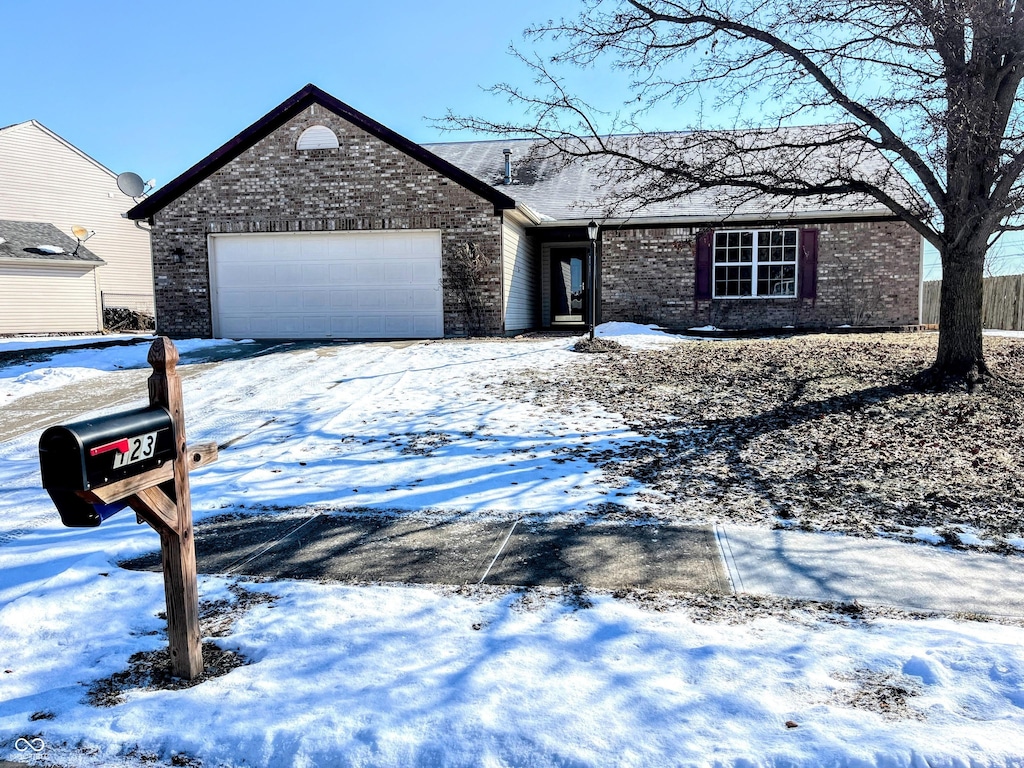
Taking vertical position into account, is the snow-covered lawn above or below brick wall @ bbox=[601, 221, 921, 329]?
below

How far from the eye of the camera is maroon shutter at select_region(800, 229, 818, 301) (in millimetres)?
16891

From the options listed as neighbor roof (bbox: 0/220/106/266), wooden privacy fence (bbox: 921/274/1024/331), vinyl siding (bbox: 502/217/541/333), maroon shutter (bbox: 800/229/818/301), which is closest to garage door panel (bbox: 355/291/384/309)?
vinyl siding (bbox: 502/217/541/333)

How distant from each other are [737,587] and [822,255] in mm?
15274

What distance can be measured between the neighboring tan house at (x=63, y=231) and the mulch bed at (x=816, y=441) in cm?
1932

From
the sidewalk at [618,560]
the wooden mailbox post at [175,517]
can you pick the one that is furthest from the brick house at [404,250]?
the wooden mailbox post at [175,517]

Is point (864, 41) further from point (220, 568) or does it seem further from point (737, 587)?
point (220, 568)

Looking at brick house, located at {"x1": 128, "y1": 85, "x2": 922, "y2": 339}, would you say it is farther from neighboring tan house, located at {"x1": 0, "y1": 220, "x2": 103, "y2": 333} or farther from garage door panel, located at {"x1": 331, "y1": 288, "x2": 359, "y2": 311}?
neighboring tan house, located at {"x1": 0, "y1": 220, "x2": 103, "y2": 333}

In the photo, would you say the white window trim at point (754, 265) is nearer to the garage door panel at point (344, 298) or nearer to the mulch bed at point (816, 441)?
the mulch bed at point (816, 441)

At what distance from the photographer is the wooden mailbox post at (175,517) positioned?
8.61 feet

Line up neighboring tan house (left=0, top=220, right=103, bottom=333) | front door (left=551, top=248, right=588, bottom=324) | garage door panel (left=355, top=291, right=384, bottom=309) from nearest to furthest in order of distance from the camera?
1. garage door panel (left=355, top=291, right=384, bottom=309)
2. neighboring tan house (left=0, top=220, right=103, bottom=333)
3. front door (left=551, top=248, right=588, bottom=324)

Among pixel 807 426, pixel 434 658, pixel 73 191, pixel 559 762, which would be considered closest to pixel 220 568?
pixel 434 658

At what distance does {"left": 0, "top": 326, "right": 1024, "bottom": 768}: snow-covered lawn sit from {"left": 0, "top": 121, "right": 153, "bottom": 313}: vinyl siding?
22615 mm

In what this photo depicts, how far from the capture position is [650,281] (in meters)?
17.4

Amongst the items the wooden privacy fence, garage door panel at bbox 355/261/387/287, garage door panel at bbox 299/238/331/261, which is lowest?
the wooden privacy fence
